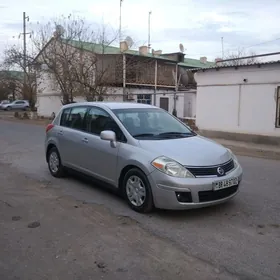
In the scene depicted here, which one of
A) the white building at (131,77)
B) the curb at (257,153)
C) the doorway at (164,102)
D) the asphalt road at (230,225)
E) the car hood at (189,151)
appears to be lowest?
the asphalt road at (230,225)

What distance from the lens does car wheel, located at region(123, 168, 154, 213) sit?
4.92 metres

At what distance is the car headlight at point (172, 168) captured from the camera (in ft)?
15.3

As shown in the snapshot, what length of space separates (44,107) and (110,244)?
105 feet

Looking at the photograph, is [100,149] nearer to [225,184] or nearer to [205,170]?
[205,170]

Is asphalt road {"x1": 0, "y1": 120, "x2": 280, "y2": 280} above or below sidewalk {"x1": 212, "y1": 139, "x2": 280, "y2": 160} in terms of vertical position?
below

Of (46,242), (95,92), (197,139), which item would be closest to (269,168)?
(197,139)

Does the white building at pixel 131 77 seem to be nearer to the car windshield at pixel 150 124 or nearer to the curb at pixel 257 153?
the curb at pixel 257 153

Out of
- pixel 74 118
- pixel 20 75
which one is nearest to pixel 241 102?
pixel 74 118

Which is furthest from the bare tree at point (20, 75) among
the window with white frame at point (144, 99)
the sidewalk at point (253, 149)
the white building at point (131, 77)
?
the sidewalk at point (253, 149)

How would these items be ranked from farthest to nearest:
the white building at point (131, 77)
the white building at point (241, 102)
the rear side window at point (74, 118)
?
the white building at point (131, 77) → the white building at point (241, 102) → the rear side window at point (74, 118)

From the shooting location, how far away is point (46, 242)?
4082 mm

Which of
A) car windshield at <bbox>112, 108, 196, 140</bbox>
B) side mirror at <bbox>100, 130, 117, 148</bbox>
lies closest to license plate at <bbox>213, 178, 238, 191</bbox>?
car windshield at <bbox>112, 108, 196, 140</bbox>

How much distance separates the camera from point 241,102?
1462 centimetres

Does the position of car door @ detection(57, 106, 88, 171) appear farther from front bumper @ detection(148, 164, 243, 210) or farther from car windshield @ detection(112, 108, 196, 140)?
front bumper @ detection(148, 164, 243, 210)
